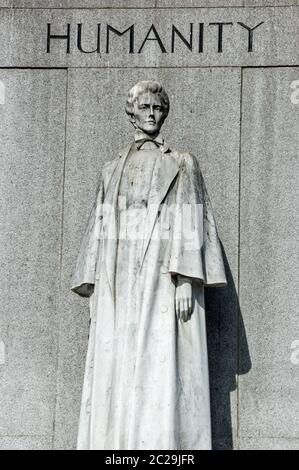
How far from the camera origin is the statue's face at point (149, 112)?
2166 centimetres

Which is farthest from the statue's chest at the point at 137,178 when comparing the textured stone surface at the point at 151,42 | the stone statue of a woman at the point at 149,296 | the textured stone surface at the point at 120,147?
the textured stone surface at the point at 151,42

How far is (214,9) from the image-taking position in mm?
22750

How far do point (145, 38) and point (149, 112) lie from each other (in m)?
1.27

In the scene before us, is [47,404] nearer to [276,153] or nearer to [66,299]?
[66,299]

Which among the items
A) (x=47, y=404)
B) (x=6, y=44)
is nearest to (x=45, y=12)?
(x=6, y=44)

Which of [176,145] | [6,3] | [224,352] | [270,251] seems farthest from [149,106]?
[224,352]

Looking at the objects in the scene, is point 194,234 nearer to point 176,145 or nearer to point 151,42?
point 176,145

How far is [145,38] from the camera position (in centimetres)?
2275

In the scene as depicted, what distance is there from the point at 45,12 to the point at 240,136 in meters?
1.99

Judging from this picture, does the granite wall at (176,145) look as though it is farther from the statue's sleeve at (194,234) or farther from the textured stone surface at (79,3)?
the statue's sleeve at (194,234)

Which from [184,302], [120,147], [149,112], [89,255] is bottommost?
[184,302]

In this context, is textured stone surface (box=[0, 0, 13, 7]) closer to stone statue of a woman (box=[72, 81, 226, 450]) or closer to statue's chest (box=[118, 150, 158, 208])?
stone statue of a woman (box=[72, 81, 226, 450])

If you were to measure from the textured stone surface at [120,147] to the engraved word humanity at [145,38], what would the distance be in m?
0.21

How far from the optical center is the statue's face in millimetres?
21656
